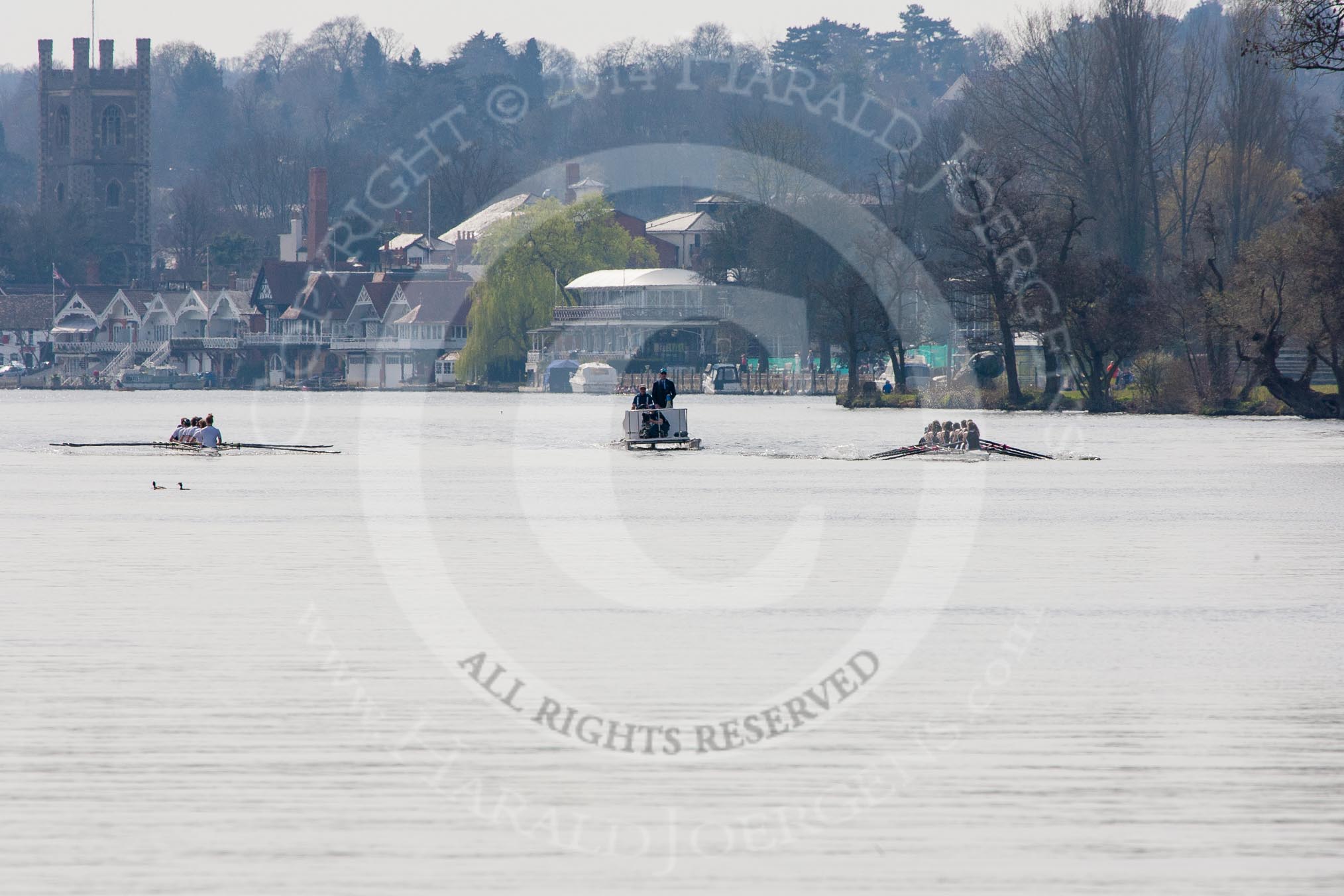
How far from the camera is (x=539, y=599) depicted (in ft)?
80.0

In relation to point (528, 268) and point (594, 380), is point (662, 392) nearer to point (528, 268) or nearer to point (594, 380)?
point (594, 380)

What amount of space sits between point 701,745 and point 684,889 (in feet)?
12.0

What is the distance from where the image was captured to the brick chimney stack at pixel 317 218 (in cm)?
18675

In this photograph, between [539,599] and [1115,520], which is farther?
[1115,520]

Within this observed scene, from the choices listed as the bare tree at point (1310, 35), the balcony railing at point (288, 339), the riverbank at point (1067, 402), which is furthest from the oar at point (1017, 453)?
the balcony railing at point (288, 339)

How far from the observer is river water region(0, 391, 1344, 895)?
1228 centimetres

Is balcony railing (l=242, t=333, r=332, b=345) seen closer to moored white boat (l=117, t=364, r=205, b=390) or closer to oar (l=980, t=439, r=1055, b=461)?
moored white boat (l=117, t=364, r=205, b=390)

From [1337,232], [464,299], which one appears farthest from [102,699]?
[464,299]

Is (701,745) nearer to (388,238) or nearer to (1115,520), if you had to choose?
(1115,520)

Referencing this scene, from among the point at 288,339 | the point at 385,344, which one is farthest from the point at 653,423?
the point at 288,339

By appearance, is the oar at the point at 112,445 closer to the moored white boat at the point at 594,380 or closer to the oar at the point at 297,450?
the oar at the point at 297,450

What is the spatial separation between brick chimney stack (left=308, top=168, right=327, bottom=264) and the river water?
151m

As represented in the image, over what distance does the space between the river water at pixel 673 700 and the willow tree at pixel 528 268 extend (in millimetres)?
108656

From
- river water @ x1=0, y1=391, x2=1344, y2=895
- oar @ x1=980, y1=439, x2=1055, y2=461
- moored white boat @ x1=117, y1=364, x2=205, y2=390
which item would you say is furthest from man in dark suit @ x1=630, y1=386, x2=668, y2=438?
moored white boat @ x1=117, y1=364, x2=205, y2=390
